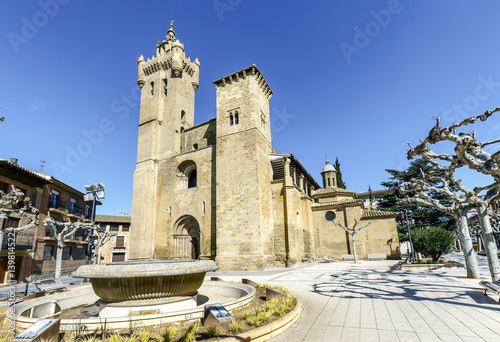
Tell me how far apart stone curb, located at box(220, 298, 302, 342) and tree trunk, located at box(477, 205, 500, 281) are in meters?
7.62

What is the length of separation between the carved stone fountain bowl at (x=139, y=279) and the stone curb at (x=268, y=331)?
1.80m

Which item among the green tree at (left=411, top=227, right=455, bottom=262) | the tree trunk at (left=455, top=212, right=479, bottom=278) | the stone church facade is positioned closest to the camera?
the tree trunk at (left=455, top=212, right=479, bottom=278)

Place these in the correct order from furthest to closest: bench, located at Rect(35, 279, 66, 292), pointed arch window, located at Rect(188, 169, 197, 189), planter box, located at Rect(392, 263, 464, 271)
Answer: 1. pointed arch window, located at Rect(188, 169, 197, 189)
2. planter box, located at Rect(392, 263, 464, 271)
3. bench, located at Rect(35, 279, 66, 292)

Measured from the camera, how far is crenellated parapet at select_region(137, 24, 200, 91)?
2564cm

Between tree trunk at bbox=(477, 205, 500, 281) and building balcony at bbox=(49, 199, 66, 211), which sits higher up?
building balcony at bbox=(49, 199, 66, 211)

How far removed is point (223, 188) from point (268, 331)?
15596 mm

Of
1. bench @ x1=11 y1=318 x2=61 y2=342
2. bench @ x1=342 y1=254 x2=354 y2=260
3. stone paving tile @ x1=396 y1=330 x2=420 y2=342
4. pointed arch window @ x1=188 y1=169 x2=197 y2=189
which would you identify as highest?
pointed arch window @ x1=188 y1=169 x2=197 y2=189

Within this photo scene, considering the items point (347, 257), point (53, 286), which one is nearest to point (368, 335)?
point (53, 286)

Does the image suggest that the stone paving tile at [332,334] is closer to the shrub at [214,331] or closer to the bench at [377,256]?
the shrub at [214,331]

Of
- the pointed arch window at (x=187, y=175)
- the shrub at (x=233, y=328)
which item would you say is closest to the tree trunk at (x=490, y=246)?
the shrub at (x=233, y=328)

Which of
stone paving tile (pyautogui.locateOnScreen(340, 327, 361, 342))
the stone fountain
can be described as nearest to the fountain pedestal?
the stone fountain

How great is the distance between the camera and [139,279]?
500 centimetres

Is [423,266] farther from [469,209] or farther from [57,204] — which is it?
[57,204]

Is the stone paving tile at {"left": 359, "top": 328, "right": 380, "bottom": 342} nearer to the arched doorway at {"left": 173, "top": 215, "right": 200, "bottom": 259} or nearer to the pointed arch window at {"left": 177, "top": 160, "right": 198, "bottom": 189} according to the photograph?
the arched doorway at {"left": 173, "top": 215, "right": 200, "bottom": 259}
